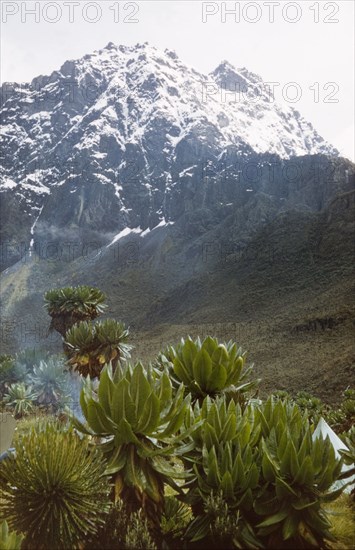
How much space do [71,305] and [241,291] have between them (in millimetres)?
68333

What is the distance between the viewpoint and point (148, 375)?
469 centimetres

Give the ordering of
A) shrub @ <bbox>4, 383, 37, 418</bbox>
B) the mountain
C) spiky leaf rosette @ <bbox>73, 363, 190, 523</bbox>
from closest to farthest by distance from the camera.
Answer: spiky leaf rosette @ <bbox>73, 363, 190, 523</bbox>, shrub @ <bbox>4, 383, 37, 418</bbox>, the mountain

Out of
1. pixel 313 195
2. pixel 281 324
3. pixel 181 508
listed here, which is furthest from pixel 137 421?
pixel 313 195

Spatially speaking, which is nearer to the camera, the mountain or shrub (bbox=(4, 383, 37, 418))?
shrub (bbox=(4, 383, 37, 418))

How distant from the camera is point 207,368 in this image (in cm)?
575

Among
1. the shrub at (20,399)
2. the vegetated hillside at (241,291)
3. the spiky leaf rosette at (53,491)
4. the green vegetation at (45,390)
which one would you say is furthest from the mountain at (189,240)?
the spiky leaf rosette at (53,491)

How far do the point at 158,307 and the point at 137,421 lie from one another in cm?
9852

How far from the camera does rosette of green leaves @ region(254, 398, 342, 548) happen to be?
13.1ft

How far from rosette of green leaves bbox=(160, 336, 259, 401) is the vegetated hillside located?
1260 inches

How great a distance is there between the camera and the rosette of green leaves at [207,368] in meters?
5.75

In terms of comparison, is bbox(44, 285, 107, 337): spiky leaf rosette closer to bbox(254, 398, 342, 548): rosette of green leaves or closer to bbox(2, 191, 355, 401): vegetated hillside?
bbox(254, 398, 342, 548): rosette of green leaves

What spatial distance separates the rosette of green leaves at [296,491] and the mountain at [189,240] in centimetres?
1536

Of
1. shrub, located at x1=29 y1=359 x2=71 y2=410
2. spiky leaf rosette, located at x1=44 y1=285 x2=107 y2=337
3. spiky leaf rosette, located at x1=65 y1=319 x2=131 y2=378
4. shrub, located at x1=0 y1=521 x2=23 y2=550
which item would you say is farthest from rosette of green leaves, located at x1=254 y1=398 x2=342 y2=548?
spiky leaf rosette, located at x1=44 y1=285 x2=107 y2=337

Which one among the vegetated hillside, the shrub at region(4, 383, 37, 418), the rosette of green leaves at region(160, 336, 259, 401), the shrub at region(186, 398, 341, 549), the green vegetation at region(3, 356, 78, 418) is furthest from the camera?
the vegetated hillside
